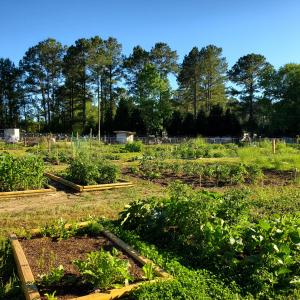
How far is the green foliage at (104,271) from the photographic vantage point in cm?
362

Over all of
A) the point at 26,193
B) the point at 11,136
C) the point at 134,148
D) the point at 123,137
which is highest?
the point at 11,136

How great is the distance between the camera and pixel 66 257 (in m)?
4.50

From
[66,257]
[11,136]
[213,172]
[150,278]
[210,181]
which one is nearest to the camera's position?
[150,278]

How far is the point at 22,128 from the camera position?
182 feet

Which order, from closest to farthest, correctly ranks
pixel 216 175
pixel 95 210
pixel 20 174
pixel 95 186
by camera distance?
pixel 95 210, pixel 20 174, pixel 95 186, pixel 216 175

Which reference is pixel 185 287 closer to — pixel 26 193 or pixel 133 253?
pixel 133 253

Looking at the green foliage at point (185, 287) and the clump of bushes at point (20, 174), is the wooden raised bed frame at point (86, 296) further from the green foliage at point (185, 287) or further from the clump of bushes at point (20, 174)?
the clump of bushes at point (20, 174)

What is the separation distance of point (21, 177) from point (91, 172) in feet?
5.63

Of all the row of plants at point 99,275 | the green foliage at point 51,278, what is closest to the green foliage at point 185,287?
the row of plants at point 99,275

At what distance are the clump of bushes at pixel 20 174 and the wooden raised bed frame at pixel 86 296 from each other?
3786mm

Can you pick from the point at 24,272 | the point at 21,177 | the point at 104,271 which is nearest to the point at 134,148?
the point at 21,177

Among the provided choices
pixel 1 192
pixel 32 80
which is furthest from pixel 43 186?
pixel 32 80

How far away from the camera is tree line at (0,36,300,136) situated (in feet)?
154

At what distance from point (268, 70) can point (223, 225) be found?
4909cm
